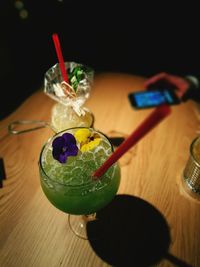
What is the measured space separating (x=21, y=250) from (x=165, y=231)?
494 millimetres

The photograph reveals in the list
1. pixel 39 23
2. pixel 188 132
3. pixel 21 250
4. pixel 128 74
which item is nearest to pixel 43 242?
pixel 21 250

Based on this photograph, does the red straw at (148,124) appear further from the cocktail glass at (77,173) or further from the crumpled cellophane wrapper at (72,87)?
the crumpled cellophane wrapper at (72,87)

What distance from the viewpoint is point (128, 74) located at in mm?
1696

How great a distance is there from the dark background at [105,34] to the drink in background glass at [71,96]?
2.38 feet

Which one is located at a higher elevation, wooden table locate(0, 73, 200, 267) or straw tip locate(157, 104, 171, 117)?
straw tip locate(157, 104, 171, 117)

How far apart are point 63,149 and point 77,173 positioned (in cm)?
9

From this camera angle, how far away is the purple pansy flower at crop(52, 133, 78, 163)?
2.67 ft

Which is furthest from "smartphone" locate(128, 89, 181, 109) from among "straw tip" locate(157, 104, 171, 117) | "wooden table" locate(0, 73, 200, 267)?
"straw tip" locate(157, 104, 171, 117)

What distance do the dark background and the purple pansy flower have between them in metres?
1.19

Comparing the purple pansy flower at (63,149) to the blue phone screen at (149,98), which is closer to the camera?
the purple pansy flower at (63,149)

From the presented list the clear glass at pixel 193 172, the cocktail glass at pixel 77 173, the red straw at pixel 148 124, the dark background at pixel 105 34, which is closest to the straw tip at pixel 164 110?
the red straw at pixel 148 124

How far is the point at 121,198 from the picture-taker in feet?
3.39

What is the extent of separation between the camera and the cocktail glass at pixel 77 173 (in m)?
0.79

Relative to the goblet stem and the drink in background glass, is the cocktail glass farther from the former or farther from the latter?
the drink in background glass
